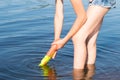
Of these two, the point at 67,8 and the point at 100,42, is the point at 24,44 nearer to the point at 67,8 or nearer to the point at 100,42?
the point at 100,42

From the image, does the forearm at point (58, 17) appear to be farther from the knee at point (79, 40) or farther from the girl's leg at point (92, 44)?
the girl's leg at point (92, 44)

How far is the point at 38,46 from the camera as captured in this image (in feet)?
22.4

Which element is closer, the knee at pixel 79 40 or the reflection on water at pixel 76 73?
the knee at pixel 79 40

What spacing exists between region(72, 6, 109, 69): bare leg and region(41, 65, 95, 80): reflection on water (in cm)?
11

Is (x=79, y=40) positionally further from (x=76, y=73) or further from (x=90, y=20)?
(x=76, y=73)

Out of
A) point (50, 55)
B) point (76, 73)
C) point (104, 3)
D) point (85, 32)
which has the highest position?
point (104, 3)

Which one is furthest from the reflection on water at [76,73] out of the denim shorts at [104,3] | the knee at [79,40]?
the denim shorts at [104,3]

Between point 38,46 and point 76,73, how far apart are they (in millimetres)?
1683

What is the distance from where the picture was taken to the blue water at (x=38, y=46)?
17.7 ft

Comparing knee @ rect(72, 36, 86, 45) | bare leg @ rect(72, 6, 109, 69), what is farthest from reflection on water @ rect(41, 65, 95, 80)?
knee @ rect(72, 36, 86, 45)

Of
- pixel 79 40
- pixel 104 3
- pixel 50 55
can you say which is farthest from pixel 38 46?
pixel 104 3

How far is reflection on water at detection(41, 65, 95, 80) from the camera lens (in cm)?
524

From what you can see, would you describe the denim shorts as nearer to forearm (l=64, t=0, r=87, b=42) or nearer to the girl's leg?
forearm (l=64, t=0, r=87, b=42)

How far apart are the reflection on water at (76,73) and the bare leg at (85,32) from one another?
4.1 inches
